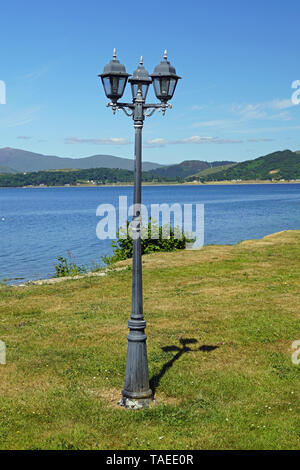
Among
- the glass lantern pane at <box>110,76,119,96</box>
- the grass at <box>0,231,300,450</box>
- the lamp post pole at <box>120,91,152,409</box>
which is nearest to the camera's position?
the grass at <box>0,231,300,450</box>

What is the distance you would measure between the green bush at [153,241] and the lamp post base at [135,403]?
18890 mm

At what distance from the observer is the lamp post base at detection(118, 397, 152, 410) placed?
9.55 meters

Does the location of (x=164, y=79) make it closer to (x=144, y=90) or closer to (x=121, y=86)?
(x=144, y=90)

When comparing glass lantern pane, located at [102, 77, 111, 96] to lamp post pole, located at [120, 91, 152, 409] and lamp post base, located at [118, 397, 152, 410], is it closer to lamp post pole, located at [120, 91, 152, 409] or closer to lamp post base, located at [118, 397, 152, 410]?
lamp post pole, located at [120, 91, 152, 409]

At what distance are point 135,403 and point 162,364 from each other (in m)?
2.25

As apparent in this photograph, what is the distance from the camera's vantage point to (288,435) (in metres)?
8.18

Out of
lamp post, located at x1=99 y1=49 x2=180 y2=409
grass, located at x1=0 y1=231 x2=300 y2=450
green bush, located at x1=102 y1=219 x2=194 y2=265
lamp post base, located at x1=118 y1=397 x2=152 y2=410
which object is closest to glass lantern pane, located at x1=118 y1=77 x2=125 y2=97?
lamp post, located at x1=99 y1=49 x2=180 y2=409

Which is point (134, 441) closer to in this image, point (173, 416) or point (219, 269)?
point (173, 416)

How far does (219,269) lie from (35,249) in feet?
106

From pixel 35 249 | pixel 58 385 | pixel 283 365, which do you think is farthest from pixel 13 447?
pixel 35 249

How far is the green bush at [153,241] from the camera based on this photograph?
94.3ft

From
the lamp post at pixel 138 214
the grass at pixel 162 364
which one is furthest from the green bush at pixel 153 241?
the lamp post at pixel 138 214

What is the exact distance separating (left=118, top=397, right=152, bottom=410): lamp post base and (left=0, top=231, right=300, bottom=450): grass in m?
0.19
